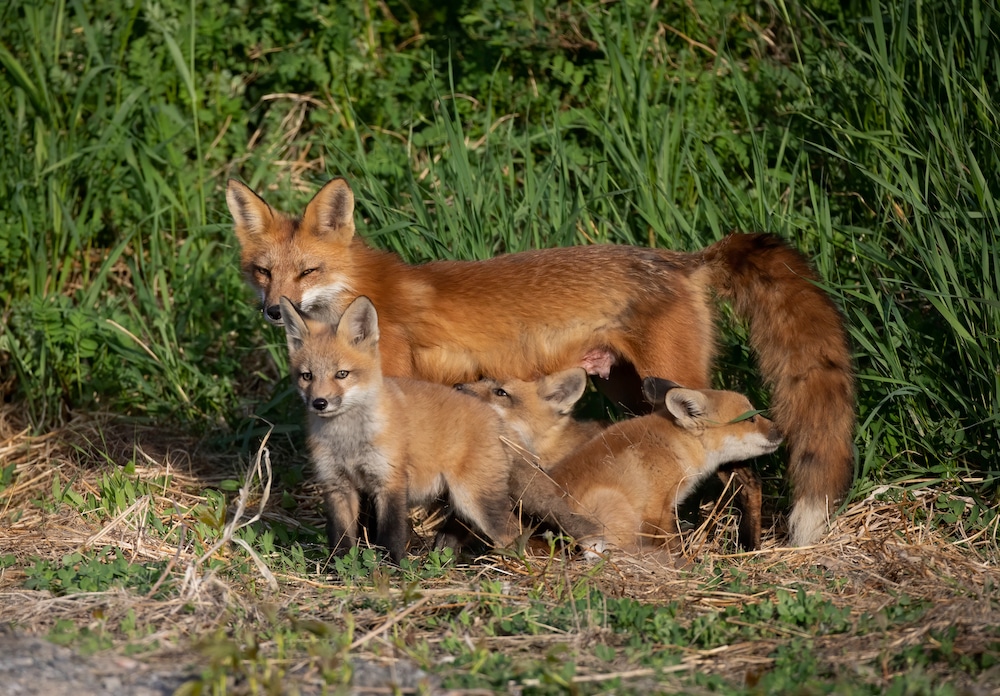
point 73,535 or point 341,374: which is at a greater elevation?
point 341,374

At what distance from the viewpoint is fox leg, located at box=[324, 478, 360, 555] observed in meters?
4.65

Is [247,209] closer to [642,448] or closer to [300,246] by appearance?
[300,246]

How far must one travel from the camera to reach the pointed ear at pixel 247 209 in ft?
18.0

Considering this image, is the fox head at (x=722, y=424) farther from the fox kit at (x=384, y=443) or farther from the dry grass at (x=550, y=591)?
the fox kit at (x=384, y=443)

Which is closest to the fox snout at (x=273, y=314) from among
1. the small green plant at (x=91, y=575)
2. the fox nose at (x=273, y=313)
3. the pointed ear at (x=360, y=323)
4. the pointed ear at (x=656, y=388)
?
the fox nose at (x=273, y=313)

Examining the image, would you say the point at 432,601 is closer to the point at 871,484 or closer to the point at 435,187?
the point at 871,484

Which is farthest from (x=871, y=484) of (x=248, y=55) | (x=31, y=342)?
(x=248, y=55)

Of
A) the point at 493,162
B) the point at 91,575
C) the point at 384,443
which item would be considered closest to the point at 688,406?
the point at 384,443

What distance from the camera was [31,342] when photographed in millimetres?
6965

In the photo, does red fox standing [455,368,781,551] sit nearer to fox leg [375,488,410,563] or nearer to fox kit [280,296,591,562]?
fox kit [280,296,591,562]

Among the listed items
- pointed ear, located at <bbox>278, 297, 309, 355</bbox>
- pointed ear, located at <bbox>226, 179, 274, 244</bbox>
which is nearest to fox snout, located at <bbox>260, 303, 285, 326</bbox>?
pointed ear, located at <bbox>278, 297, 309, 355</bbox>

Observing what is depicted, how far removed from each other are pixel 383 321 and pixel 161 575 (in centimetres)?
177

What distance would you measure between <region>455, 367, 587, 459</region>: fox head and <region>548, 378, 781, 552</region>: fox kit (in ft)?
1.03

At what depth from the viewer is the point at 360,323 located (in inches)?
182
